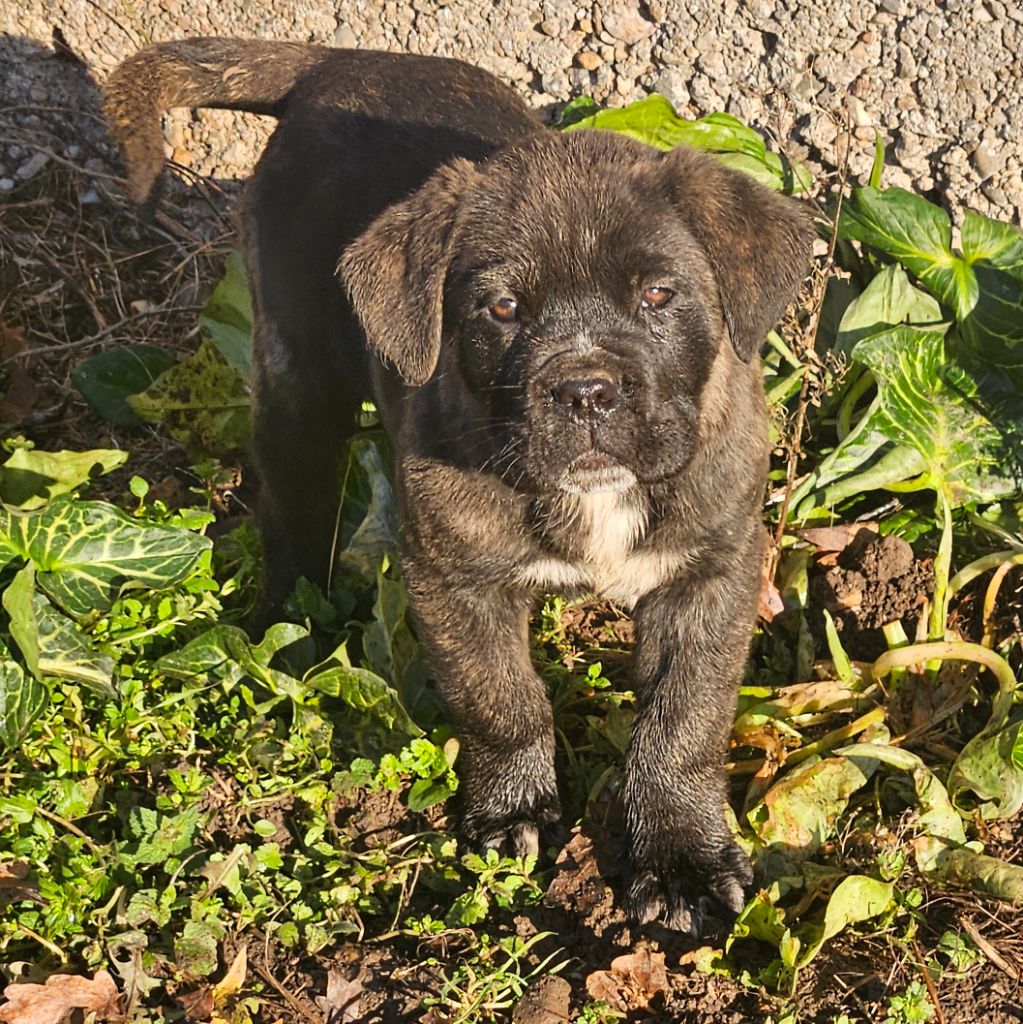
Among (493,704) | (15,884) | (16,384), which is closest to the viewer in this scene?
(15,884)

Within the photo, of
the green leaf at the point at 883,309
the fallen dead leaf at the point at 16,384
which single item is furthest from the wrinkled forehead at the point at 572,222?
the fallen dead leaf at the point at 16,384

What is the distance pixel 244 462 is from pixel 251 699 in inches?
63.8

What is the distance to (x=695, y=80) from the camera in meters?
5.96

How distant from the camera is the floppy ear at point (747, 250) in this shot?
150 inches

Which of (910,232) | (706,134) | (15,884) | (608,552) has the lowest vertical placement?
(15,884)

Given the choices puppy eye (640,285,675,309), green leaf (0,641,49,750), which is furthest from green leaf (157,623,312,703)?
puppy eye (640,285,675,309)

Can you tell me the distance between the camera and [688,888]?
4066 mm

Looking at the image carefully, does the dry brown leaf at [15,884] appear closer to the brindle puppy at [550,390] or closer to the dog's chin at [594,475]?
the brindle puppy at [550,390]

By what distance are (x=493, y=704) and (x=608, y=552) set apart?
542 millimetres

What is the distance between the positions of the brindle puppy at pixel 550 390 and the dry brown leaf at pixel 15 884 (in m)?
1.19

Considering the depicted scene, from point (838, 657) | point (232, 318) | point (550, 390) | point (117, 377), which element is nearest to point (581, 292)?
point (550, 390)

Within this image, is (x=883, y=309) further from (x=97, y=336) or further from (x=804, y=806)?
(x=97, y=336)

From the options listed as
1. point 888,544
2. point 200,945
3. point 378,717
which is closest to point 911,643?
point 888,544

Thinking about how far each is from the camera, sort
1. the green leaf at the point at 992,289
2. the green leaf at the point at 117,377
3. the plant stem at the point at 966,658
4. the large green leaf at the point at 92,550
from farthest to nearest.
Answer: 1. the green leaf at the point at 117,377
2. the green leaf at the point at 992,289
3. the large green leaf at the point at 92,550
4. the plant stem at the point at 966,658
